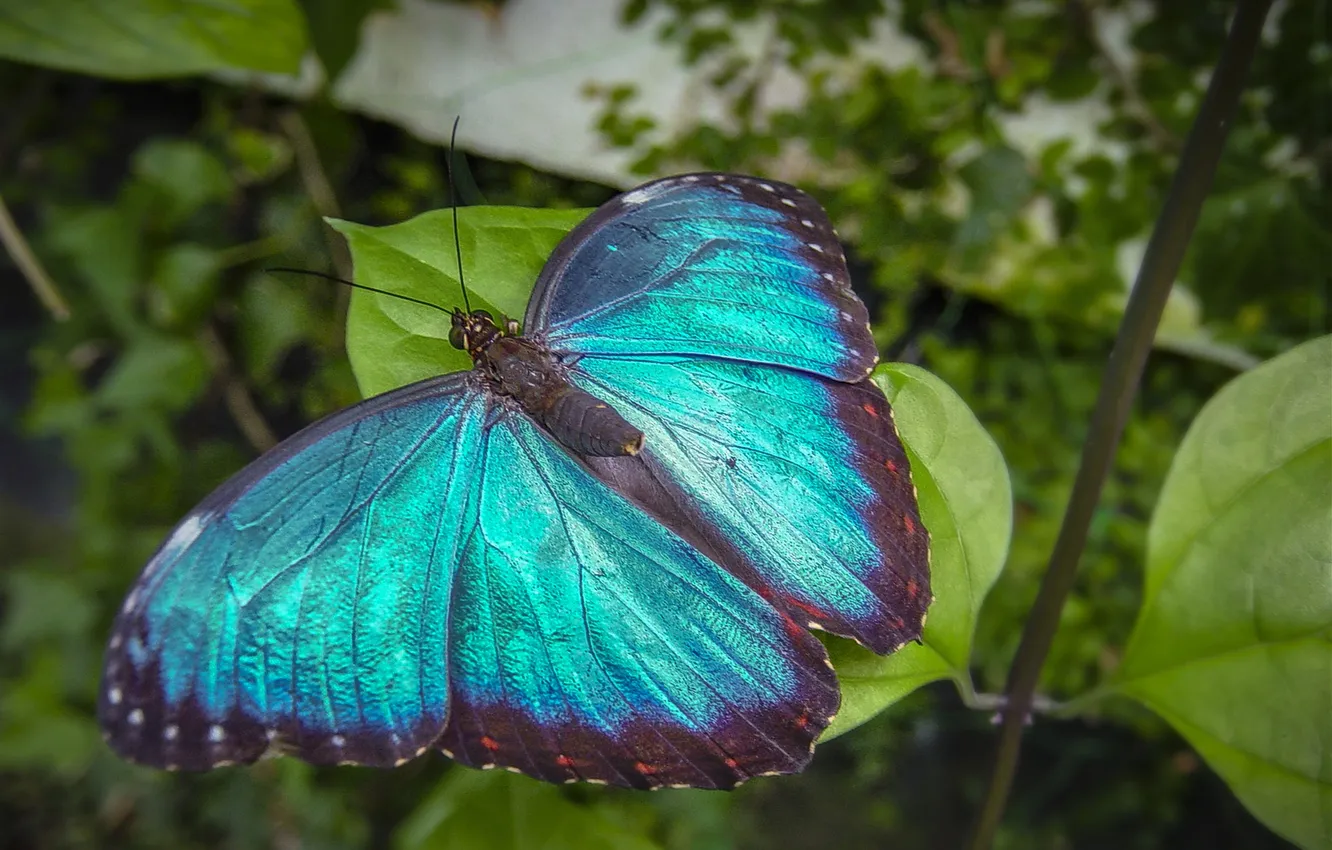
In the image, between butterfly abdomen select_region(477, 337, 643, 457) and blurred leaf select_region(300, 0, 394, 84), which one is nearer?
butterfly abdomen select_region(477, 337, 643, 457)

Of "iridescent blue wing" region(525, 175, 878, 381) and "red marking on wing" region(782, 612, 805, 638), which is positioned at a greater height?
"iridescent blue wing" region(525, 175, 878, 381)

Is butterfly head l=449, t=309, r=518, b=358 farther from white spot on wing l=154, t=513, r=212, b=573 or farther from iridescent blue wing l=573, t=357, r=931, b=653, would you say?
white spot on wing l=154, t=513, r=212, b=573

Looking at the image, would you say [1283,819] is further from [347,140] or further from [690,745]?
[347,140]

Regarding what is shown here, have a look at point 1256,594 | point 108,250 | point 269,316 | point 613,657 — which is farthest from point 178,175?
point 1256,594

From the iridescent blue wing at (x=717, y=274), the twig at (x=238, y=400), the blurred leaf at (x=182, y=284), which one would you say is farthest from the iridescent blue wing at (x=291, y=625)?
the twig at (x=238, y=400)

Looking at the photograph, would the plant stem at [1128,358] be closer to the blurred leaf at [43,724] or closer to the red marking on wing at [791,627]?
the red marking on wing at [791,627]

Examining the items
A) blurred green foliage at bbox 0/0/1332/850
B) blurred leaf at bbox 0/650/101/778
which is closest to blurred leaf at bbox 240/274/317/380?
blurred green foliage at bbox 0/0/1332/850

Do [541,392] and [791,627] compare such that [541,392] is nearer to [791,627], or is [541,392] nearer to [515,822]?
[791,627]
